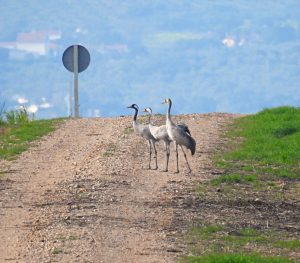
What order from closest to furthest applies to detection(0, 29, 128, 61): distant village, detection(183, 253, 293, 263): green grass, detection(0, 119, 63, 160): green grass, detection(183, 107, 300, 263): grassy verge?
1. detection(183, 253, 293, 263): green grass
2. detection(183, 107, 300, 263): grassy verge
3. detection(0, 119, 63, 160): green grass
4. detection(0, 29, 128, 61): distant village

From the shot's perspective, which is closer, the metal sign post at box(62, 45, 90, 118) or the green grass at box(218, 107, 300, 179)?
the green grass at box(218, 107, 300, 179)

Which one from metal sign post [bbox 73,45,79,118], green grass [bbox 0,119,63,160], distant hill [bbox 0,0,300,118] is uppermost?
distant hill [bbox 0,0,300,118]

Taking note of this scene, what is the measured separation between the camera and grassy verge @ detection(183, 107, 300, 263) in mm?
15273

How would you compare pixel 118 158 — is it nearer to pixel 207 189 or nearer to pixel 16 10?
pixel 207 189

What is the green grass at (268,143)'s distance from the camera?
2303cm

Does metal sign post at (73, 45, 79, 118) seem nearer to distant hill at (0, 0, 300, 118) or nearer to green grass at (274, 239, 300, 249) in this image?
green grass at (274, 239, 300, 249)

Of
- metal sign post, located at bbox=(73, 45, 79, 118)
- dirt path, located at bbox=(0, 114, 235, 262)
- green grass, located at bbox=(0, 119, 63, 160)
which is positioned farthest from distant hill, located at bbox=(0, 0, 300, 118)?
dirt path, located at bbox=(0, 114, 235, 262)

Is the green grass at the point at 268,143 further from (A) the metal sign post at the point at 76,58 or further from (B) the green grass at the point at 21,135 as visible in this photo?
(A) the metal sign post at the point at 76,58

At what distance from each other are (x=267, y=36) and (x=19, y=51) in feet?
81.9

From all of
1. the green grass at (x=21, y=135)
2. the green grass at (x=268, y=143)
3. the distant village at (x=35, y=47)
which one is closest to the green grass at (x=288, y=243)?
the green grass at (x=268, y=143)

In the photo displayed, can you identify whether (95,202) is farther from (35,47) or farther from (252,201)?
(35,47)

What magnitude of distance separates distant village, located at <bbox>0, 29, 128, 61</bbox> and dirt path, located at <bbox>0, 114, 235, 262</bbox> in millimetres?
78726

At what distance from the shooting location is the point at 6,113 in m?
33.0

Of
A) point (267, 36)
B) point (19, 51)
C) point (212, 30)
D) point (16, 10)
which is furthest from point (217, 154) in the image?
point (16, 10)
